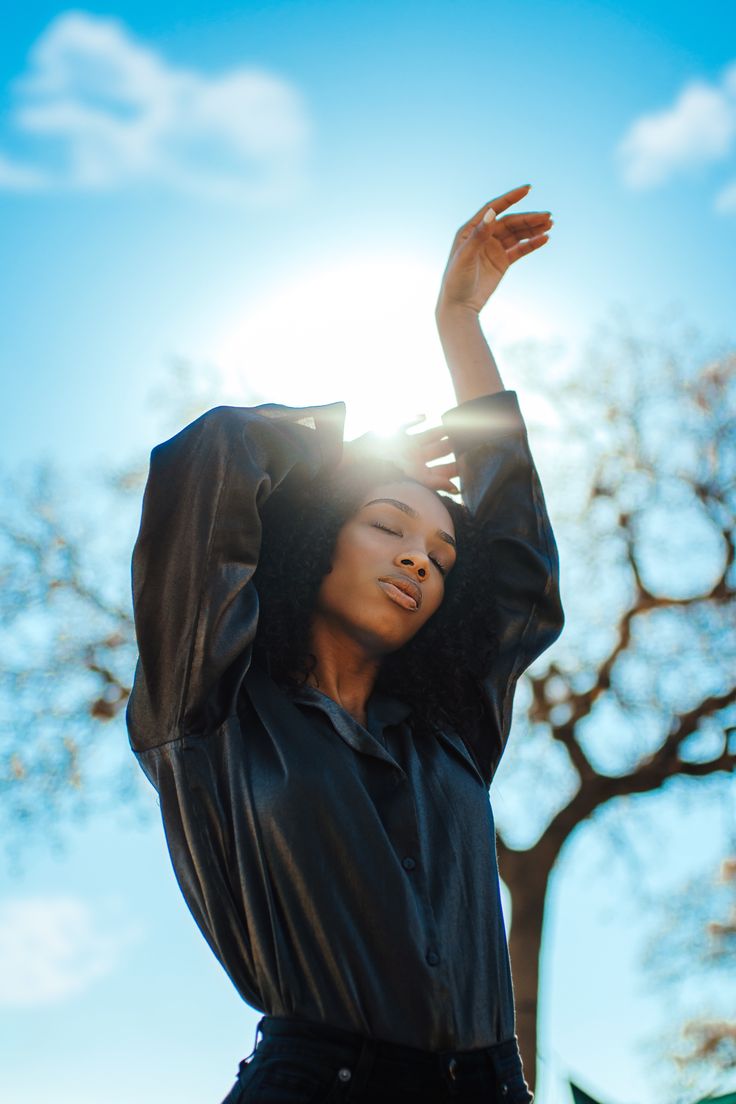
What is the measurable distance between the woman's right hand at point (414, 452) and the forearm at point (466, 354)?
0.13 m

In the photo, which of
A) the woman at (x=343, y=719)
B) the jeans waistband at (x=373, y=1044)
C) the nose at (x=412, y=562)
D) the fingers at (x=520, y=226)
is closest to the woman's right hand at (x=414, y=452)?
the woman at (x=343, y=719)

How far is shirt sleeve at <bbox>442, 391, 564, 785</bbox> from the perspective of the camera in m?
2.72

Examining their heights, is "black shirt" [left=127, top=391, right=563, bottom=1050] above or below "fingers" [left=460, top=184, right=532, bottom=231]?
below

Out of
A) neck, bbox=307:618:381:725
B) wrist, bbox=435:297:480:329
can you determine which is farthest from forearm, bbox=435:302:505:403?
neck, bbox=307:618:381:725

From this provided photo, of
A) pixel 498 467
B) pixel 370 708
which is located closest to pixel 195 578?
pixel 370 708

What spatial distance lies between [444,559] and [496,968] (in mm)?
912

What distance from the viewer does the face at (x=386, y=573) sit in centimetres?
252

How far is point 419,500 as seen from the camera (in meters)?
2.74

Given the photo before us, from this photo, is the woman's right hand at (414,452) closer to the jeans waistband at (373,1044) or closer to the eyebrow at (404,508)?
the eyebrow at (404,508)

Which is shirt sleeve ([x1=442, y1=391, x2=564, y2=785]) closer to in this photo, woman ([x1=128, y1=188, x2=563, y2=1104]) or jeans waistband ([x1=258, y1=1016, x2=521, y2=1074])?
woman ([x1=128, y1=188, x2=563, y2=1104])

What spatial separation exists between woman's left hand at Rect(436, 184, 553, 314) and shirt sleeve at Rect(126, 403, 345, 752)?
107 centimetres

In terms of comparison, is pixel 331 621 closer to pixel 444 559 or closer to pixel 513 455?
pixel 444 559

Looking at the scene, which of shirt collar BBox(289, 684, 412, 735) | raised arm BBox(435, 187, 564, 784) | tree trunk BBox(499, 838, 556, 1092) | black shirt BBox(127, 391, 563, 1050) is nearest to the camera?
black shirt BBox(127, 391, 563, 1050)

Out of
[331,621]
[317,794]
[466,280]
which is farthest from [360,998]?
[466,280]
